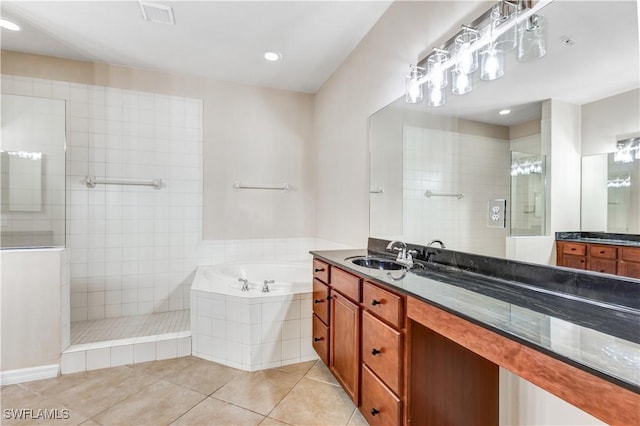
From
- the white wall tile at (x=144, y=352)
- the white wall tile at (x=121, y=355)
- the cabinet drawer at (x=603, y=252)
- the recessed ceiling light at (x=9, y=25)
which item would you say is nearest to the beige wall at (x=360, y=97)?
the cabinet drawer at (x=603, y=252)

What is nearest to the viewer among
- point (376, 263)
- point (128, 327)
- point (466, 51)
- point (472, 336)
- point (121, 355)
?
point (472, 336)

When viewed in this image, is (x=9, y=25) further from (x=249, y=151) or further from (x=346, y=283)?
(x=346, y=283)

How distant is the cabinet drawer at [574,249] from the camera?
108 cm

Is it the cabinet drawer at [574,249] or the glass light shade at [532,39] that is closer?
the cabinet drawer at [574,249]

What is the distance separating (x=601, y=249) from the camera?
3.39 feet

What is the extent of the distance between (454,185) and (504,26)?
0.79m

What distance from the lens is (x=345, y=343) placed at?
169cm

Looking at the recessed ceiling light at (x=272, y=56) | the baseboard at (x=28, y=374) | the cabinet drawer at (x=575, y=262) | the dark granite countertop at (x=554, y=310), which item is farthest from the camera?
the recessed ceiling light at (x=272, y=56)

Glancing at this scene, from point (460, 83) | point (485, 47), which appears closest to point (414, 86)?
point (460, 83)

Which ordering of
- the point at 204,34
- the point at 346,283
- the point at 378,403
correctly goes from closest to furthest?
the point at 378,403 < the point at 346,283 < the point at 204,34

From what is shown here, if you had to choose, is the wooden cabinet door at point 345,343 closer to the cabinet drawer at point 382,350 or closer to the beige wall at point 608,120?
the cabinet drawer at point 382,350

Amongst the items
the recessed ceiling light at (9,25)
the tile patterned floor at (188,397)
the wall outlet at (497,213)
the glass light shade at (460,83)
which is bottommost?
the tile patterned floor at (188,397)

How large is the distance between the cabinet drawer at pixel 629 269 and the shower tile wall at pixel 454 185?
0.43 metres

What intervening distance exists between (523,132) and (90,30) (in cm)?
329
